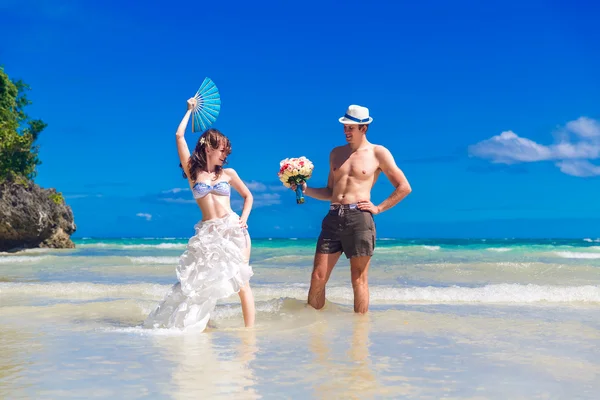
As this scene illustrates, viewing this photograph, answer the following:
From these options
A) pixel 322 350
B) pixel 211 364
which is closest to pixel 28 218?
pixel 322 350

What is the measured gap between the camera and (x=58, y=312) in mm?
7547

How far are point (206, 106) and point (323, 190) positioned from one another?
1.53 m

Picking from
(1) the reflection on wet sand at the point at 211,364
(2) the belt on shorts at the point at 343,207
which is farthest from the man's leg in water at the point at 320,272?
(1) the reflection on wet sand at the point at 211,364

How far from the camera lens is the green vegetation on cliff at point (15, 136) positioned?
107 feet

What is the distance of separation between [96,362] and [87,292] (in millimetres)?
5916

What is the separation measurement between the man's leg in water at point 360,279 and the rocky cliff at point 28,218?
Answer: 29653 mm

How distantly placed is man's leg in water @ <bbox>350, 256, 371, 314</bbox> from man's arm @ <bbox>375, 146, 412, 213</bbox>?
0.56 metres

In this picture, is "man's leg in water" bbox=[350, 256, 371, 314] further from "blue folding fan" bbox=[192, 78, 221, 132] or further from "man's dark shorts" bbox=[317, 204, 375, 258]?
"blue folding fan" bbox=[192, 78, 221, 132]

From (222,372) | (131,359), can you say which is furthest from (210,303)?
(222,372)

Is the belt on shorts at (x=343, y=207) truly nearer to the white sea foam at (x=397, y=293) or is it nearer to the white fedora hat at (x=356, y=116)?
the white fedora hat at (x=356, y=116)

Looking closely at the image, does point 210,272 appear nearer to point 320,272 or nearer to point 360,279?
point 320,272

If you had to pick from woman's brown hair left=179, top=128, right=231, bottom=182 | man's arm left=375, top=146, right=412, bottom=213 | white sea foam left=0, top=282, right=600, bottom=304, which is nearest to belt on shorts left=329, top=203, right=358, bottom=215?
man's arm left=375, top=146, right=412, bottom=213

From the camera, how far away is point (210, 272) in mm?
6215

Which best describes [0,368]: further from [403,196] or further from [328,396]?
[403,196]
